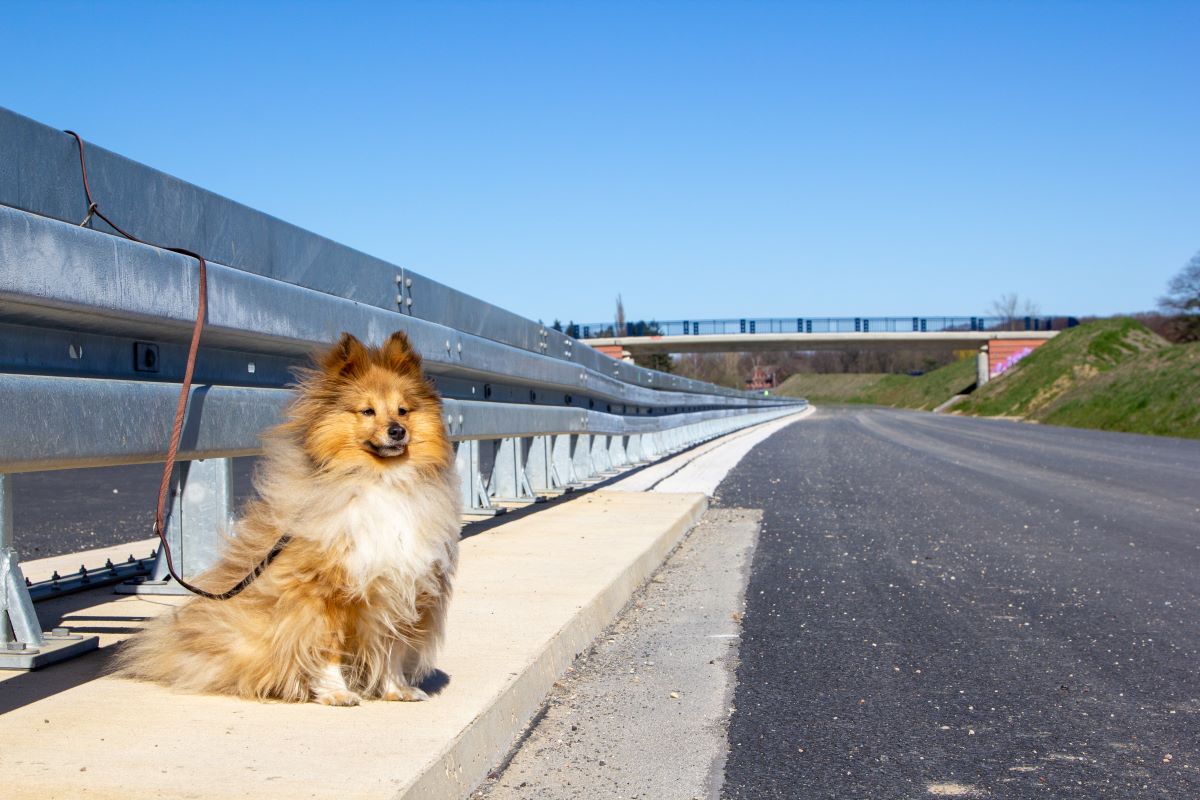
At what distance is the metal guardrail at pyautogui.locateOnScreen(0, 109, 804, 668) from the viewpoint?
3.28 metres

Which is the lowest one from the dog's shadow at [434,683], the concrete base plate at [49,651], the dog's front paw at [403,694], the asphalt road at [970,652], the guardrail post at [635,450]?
the asphalt road at [970,652]

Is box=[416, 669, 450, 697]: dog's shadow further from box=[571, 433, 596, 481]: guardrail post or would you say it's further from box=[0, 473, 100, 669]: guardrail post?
box=[571, 433, 596, 481]: guardrail post

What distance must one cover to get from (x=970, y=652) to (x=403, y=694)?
2.99 meters

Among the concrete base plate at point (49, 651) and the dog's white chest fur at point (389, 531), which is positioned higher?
the dog's white chest fur at point (389, 531)

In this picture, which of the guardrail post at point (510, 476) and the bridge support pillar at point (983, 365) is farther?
the bridge support pillar at point (983, 365)

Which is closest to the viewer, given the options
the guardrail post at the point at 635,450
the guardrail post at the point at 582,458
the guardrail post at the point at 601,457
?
the guardrail post at the point at 582,458

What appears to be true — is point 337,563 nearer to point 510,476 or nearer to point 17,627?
point 17,627

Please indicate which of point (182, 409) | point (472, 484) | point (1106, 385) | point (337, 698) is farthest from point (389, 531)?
point (1106, 385)

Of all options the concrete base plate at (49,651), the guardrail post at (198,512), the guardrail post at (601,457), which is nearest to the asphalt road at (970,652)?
the guardrail post at (601,457)

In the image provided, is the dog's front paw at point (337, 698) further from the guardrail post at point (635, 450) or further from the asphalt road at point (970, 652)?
the guardrail post at point (635, 450)

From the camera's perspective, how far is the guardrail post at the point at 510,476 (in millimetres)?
10492

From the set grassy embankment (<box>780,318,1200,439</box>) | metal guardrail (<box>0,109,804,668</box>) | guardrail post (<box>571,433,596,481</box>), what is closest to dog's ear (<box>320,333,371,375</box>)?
metal guardrail (<box>0,109,804,668</box>)

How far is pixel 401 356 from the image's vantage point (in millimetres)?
4109

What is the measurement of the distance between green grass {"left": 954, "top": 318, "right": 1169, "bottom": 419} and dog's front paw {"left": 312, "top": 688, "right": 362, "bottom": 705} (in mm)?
54967
